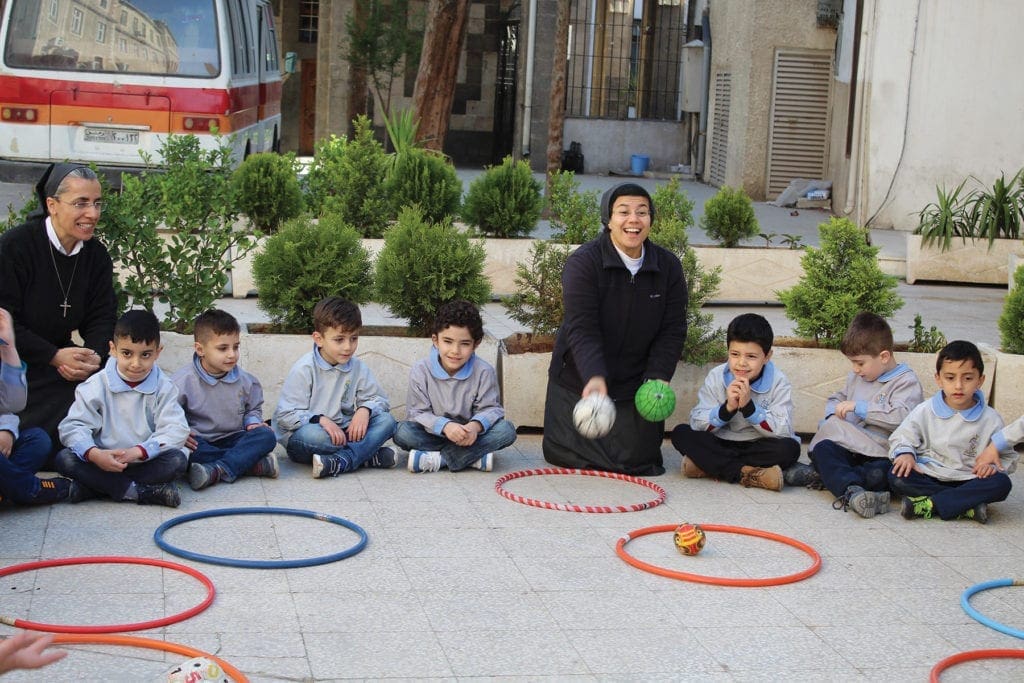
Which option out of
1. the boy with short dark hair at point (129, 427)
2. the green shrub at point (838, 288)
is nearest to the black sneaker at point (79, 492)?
the boy with short dark hair at point (129, 427)

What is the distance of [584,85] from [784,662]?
22.9 meters

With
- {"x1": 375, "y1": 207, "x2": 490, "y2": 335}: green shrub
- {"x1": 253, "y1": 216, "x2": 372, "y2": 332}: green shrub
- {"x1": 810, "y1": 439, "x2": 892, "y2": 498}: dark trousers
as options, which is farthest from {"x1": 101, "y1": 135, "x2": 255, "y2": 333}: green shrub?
{"x1": 810, "y1": 439, "x2": 892, "y2": 498}: dark trousers

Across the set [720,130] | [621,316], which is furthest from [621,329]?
[720,130]

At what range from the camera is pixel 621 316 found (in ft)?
23.0

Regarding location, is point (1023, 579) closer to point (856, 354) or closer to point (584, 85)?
point (856, 354)

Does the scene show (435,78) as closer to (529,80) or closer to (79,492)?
(529,80)

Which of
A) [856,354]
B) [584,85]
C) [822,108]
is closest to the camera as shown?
[856,354]

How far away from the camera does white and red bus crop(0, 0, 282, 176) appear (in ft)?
45.0

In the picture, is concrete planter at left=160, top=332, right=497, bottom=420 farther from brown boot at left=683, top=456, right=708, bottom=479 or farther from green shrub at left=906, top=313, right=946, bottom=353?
green shrub at left=906, top=313, right=946, bottom=353

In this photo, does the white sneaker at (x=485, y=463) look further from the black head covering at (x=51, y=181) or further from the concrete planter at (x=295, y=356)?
the black head covering at (x=51, y=181)

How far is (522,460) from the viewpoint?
7301 millimetres

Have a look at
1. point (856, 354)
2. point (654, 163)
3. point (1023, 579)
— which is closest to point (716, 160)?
point (654, 163)

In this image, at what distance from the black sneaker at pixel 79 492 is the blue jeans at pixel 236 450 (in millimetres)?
544

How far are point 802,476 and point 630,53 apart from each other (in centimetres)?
2100
